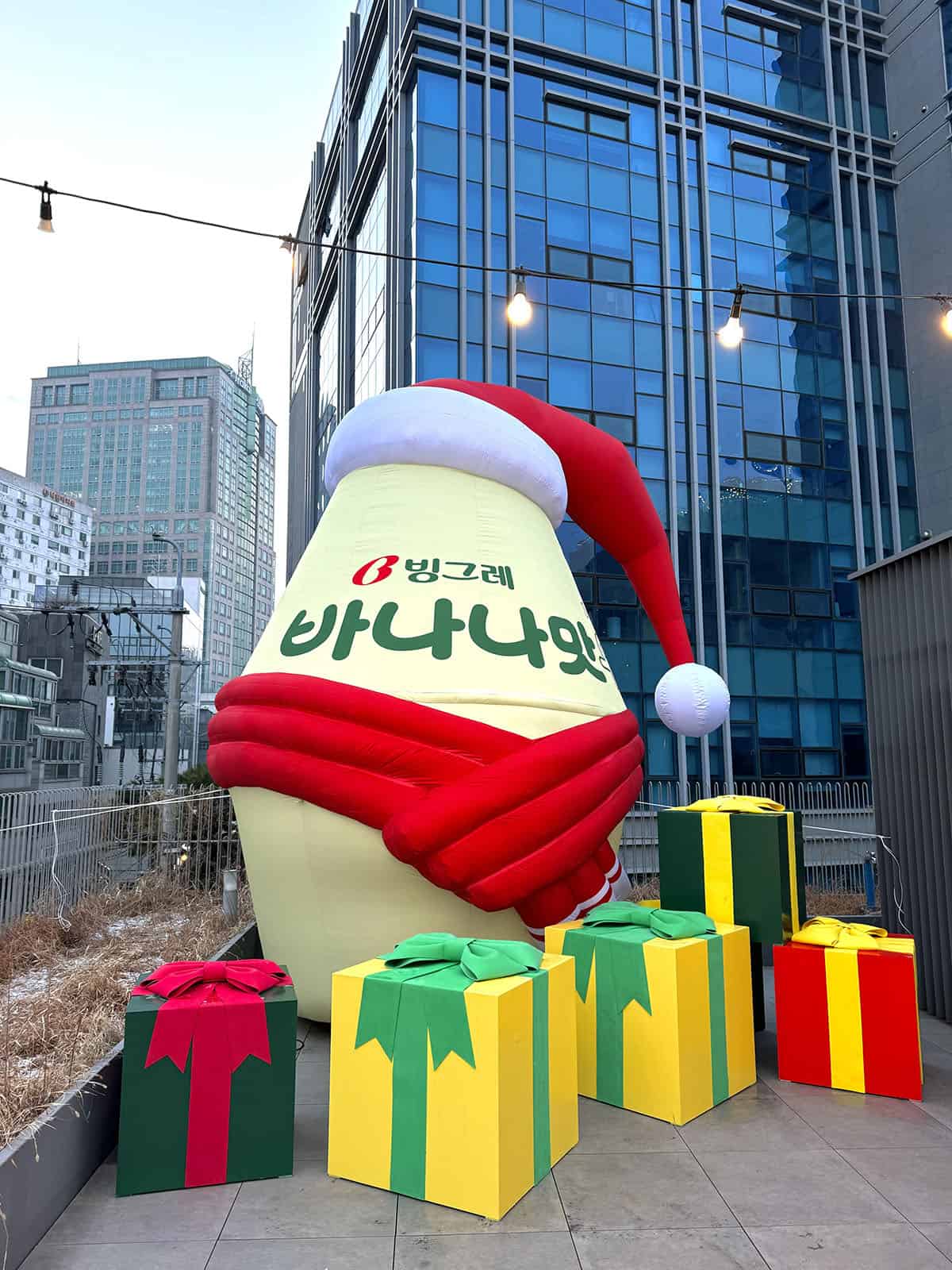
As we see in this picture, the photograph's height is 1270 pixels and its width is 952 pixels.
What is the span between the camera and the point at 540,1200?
431 cm

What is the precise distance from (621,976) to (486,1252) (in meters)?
1.87

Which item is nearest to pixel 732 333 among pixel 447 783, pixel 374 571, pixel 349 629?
pixel 374 571

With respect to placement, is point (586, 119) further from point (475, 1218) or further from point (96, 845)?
point (475, 1218)

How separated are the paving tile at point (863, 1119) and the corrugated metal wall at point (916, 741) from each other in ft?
7.46

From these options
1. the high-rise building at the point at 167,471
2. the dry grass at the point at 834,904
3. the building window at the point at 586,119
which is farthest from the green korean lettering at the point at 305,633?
the high-rise building at the point at 167,471

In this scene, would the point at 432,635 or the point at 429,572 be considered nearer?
the point at 432,635

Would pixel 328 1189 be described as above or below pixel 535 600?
below

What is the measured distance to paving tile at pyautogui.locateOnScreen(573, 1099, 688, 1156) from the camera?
4883mm

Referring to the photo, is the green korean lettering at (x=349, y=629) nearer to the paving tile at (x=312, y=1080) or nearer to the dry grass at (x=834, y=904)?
the paving tile at (x=312, y=1080)

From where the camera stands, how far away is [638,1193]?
437cm

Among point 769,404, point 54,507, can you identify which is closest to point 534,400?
point 769,404

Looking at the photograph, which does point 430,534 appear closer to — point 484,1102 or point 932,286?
point 484,1102

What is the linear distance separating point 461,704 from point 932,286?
2461cm

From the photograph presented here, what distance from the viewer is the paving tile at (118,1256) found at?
3.73 meters
